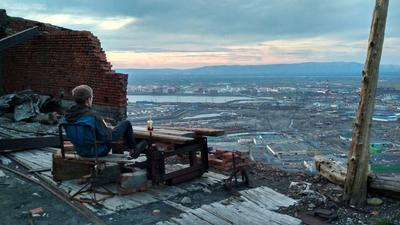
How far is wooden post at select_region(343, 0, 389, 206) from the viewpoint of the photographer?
589 centimetres

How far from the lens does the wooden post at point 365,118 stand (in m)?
5.89

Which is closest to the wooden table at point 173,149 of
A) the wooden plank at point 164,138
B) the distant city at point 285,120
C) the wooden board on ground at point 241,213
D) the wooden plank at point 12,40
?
the wooden plank at point 164,138

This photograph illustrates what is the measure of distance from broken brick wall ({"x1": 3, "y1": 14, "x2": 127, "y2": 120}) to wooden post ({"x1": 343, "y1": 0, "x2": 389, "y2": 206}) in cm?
698

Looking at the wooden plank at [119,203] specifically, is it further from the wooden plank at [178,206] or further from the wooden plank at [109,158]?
the wooden plank at [109,158]

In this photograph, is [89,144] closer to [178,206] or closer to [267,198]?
[178,206]

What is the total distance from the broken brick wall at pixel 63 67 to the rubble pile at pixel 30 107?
1.45ft

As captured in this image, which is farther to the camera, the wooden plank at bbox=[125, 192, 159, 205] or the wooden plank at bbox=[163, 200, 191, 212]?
the wooden plank at bbox=[125, 192, 159, 205]

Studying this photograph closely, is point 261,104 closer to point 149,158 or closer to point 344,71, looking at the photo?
point 149,158

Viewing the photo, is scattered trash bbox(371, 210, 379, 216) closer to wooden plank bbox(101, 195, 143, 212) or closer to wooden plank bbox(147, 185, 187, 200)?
wooden plank bbox(147, 185, 187, 200)

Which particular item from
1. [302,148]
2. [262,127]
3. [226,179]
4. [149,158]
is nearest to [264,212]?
[226,179]

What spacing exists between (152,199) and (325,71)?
66843 mm

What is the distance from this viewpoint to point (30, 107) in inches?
481

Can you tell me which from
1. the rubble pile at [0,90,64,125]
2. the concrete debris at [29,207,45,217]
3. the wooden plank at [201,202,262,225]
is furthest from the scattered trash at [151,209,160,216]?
the rubble pile at [0,90,64,125]

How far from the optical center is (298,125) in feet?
69.6
